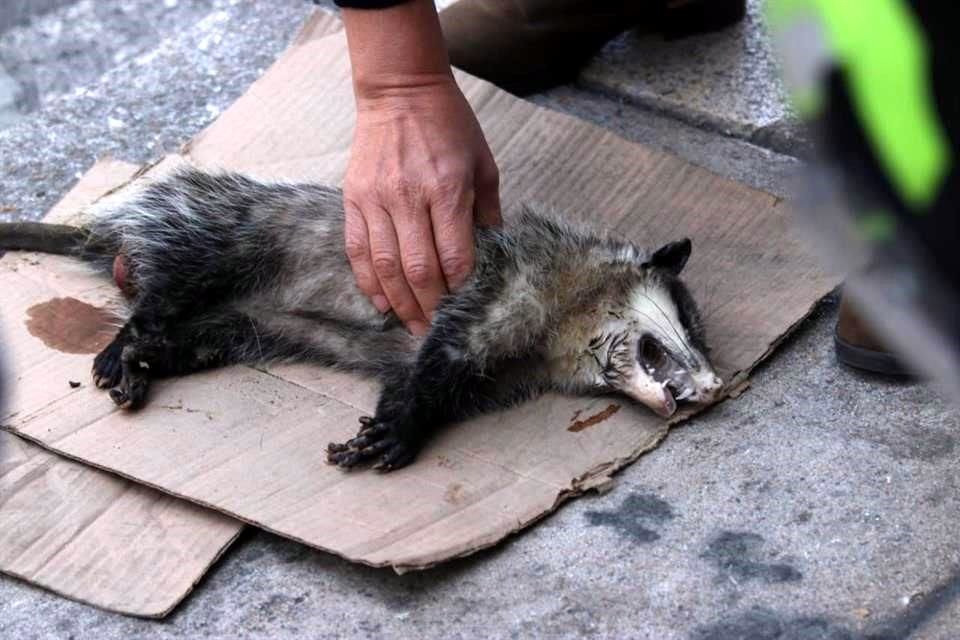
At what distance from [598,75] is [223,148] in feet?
3.66

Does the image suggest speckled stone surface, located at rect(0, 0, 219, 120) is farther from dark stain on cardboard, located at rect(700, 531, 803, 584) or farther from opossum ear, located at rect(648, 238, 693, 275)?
dark stain on cardboard, located at rect(700, 531, 803, 584)

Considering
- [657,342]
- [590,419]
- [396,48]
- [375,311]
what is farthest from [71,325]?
[657,342]

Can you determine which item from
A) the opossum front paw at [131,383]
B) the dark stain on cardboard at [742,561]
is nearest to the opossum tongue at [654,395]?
the dark stain on cardboard at [742,561]

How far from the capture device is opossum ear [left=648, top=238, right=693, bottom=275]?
8.31 feet

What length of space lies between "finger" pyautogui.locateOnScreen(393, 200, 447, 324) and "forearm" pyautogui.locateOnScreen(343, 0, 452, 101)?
10.2 inches

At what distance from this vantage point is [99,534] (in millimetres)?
2209

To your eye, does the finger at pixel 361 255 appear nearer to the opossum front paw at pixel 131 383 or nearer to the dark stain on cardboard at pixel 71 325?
the opossum front paw at pixel 131 383

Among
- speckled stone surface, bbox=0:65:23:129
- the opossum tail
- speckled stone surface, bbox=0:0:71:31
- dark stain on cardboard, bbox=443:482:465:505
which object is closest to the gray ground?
dark stain on cardboard, bbox=443:482:465:505

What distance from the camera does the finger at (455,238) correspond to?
8.23ft

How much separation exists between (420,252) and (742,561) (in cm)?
89

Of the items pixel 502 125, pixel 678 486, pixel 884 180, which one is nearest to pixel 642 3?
pixel 502 125

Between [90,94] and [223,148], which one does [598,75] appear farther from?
[90,94]

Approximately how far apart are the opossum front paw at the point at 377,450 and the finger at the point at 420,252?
0.34 m

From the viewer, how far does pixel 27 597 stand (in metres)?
2.12
